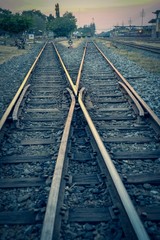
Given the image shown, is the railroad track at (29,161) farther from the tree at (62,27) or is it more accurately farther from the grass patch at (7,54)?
the tree at (62,27)

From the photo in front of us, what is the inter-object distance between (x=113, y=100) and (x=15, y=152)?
3.47 meters

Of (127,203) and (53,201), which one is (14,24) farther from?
(127,203)

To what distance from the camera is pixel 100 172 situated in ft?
11.3

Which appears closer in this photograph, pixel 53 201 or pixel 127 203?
pixel 127 203

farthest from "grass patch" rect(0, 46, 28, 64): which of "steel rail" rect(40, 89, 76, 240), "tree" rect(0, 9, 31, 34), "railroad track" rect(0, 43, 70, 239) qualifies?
"steel rail" rect(40, 89, 76, 240)

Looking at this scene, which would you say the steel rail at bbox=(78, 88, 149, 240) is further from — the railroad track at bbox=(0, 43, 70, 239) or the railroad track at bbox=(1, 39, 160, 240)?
the railroad track at bbox=(0, 43, 70, 239)

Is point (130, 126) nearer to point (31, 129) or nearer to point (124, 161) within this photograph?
point (124, 161)

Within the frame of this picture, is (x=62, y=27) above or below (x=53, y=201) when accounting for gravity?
above

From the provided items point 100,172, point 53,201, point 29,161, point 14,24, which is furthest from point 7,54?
point 53,201

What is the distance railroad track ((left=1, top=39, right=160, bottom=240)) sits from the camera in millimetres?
2488

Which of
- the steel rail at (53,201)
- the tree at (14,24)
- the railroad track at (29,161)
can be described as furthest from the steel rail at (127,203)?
the tree at (14,24)

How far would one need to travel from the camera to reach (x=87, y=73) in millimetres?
10758

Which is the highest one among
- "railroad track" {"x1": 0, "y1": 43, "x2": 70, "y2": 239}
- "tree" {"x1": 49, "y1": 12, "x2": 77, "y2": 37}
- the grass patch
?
"tree" {"x1": 49, "y1": 12, "x2": 77, "y2": 37}

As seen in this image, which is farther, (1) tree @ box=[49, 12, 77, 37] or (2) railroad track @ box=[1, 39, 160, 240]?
(1) tree @ box=[49, 12, 77, 37]
